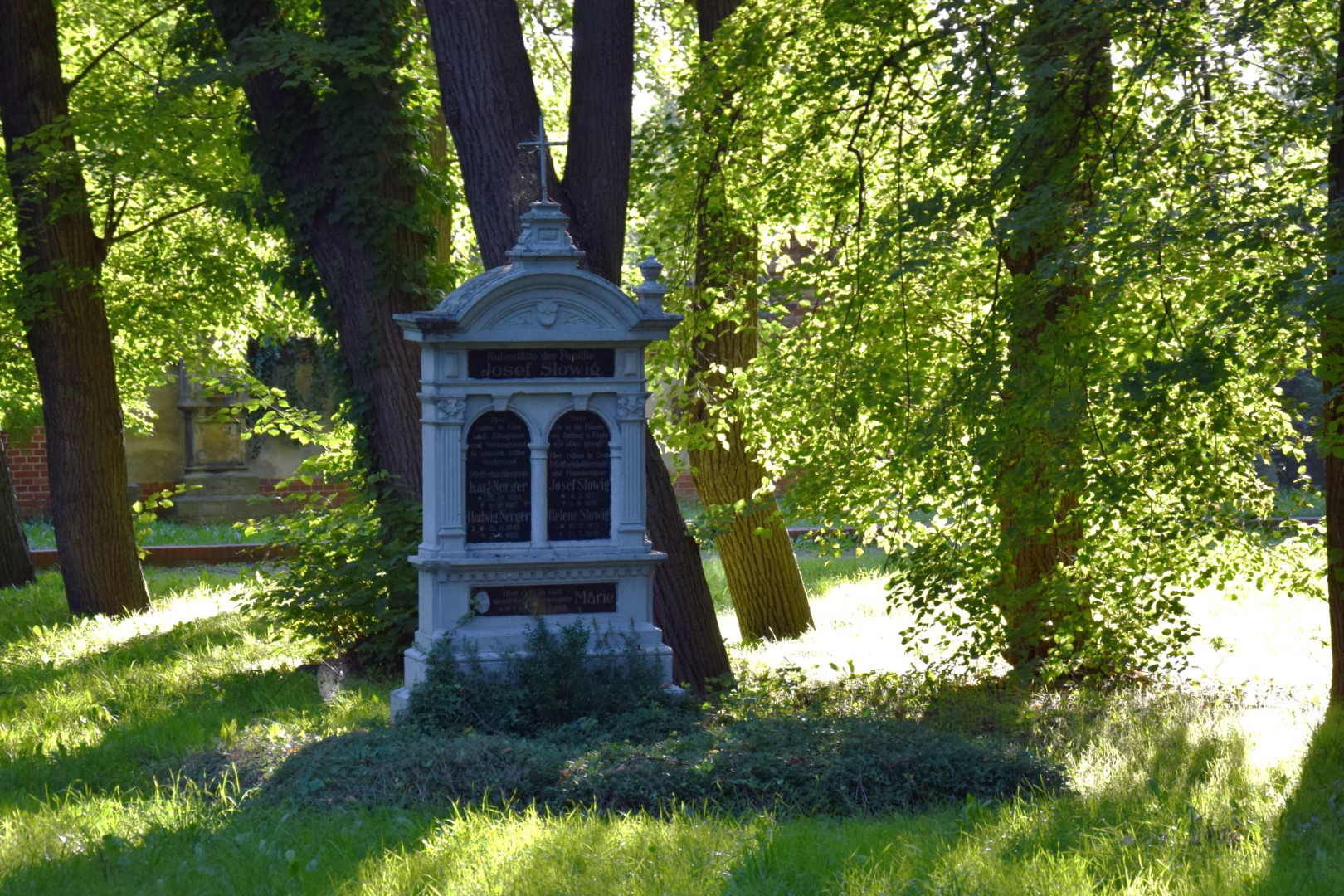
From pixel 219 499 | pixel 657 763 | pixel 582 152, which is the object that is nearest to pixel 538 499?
pixel 657 763

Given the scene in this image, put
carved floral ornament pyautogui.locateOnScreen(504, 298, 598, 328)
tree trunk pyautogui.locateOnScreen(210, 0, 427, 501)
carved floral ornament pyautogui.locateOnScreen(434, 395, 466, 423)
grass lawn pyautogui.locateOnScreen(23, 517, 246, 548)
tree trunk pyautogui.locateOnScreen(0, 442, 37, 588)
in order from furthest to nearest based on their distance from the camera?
grass lawn pyautogui.locateOnScreen(23, 517, 246, 548) → tree trunk pyautogui.locateOnScreen(0, 442, 37, 588) → tree trunk pyautogui.locateOnScreen(210, 0, 427, 501) → carved floral ornament pyautogui.locateOnScreen(504, 298, 598, 328) → carved floral ornament pyautogui.locateOnScreen(434, 395, 466, 423)

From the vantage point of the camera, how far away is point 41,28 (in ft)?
45.5

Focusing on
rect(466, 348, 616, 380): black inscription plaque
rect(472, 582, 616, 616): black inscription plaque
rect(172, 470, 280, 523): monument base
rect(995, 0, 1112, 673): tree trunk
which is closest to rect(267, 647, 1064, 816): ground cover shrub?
rect(472, 582, 616, 616): black inscription plaque

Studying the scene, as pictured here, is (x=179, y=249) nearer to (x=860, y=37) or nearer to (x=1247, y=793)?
(x=860, y=37)

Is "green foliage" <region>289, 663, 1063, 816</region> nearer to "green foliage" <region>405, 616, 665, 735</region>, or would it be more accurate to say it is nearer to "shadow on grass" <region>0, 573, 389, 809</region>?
"green foliage" <region>405, 616, 665, 735</region>

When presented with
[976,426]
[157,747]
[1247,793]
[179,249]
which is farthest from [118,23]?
[1247,793]

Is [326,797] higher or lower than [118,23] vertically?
lower

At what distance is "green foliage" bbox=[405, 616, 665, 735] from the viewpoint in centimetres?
782

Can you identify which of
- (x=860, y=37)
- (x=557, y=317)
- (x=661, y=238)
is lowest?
(x=557, y=317)

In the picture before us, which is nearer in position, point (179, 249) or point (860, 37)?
point (860, 37)

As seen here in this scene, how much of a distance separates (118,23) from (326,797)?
11647mm

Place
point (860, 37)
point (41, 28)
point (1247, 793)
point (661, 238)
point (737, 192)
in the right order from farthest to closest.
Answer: point (41, 28), point (661, 238), point (737, 192), point (860, 37), point (1247, 793)

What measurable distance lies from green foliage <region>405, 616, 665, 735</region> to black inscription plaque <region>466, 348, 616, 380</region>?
4.71ft

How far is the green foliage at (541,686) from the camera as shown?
782cm
